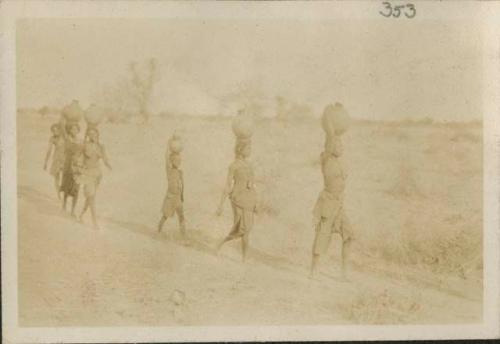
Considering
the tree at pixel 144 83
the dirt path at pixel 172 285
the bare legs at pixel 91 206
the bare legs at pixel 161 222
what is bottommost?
the dirt path at pixel 172 285

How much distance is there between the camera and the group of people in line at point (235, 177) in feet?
6.79

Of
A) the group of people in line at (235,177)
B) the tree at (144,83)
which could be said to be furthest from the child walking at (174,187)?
the tree at (144,83)

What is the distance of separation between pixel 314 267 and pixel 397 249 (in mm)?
232

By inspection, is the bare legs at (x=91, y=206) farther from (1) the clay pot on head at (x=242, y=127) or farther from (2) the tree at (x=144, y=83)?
(1) the clay pot on head at (x=242, y=127)

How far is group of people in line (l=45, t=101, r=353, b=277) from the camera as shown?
6.79 feet

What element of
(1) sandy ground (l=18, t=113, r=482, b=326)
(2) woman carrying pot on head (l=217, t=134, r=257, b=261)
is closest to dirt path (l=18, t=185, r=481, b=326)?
(1) sandy ground (l=18, t=113, r=482, b=326)

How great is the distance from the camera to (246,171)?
2.07m

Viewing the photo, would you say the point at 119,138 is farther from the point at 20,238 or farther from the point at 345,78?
the point at 345,78

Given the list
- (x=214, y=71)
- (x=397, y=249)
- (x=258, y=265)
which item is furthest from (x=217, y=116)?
(x=397, y=249)

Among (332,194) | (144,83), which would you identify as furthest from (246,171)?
(144,83)

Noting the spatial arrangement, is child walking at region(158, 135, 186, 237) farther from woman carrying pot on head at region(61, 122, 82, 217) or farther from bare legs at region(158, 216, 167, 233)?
woman carrying pot on head at region(61, 122, 82, 217)

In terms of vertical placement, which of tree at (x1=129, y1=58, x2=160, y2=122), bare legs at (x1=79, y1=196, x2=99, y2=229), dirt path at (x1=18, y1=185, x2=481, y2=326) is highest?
tree at (x1=129, y1=58, x2=160, y2=122)

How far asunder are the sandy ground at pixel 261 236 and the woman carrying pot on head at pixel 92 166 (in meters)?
0.02

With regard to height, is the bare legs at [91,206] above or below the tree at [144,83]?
below
